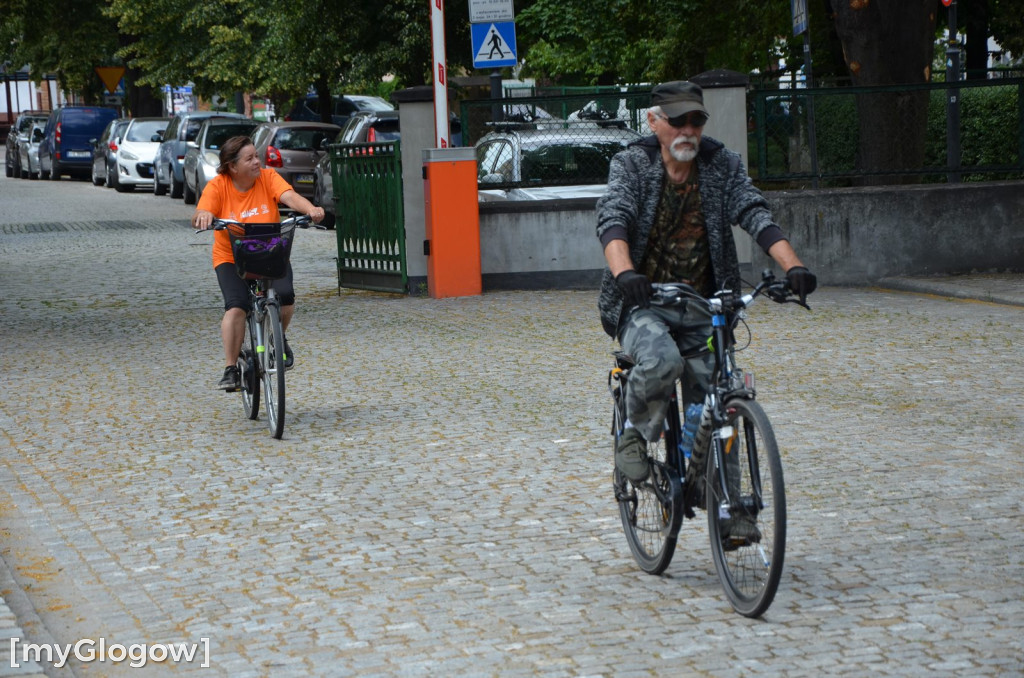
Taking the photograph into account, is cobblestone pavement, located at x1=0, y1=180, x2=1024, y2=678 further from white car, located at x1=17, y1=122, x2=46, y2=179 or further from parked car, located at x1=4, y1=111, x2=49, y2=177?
parked car, located at x1=4, y1=111, x2=49, y2=177

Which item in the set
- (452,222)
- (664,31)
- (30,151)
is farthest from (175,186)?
(452,222)

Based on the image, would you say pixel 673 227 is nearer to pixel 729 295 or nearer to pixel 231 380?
pixel 729 295

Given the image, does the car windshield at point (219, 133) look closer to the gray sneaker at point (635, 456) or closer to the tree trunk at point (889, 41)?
the tree trunk at point (889, 41)

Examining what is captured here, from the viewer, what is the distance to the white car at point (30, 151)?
46219 mm

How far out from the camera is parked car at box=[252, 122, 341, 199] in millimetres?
26312

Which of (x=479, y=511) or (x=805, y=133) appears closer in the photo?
(x=479, y=511)

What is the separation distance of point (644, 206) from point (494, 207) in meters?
10.3

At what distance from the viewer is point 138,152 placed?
37594 millimetres

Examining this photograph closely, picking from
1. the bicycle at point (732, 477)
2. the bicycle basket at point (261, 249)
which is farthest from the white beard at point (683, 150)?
the bicycle basket at point (261, 249)

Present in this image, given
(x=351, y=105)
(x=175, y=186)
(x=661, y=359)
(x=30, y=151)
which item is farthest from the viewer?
(x=30, y=151)

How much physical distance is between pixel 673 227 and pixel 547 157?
10706 mm

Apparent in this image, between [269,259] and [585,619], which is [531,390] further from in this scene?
[585,619]

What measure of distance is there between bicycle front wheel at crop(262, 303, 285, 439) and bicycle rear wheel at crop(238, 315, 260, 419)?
6.7 inches

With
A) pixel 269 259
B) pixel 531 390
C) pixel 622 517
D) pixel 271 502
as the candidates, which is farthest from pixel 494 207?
pixel 622 517
